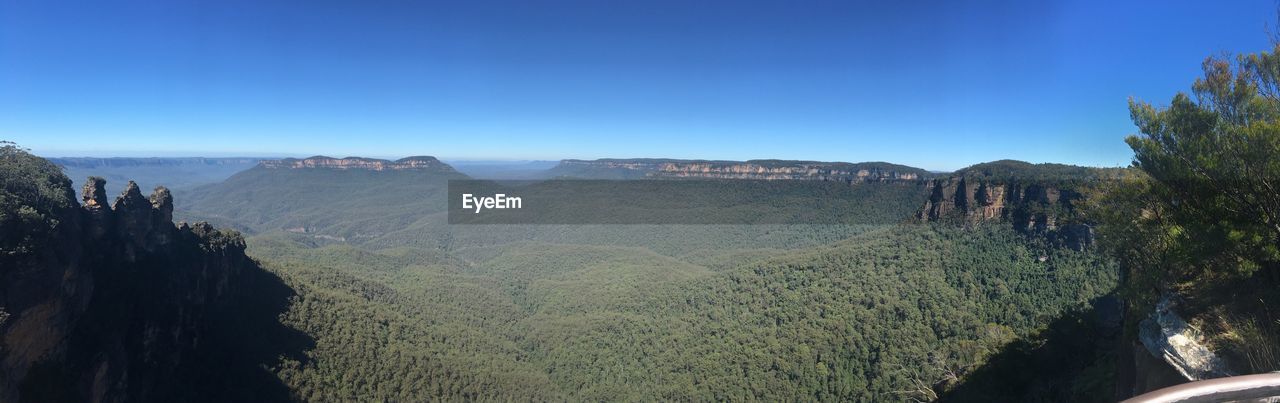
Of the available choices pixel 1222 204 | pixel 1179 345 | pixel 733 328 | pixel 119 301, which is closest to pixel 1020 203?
pixel 733 328

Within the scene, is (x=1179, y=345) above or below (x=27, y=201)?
below

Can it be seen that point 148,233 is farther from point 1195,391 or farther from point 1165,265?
point 1165,265

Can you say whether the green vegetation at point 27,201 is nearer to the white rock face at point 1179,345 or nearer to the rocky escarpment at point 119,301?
the rocky escarpment at point 119,301

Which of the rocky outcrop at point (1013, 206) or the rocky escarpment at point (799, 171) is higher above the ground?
the rocky escarpment at point (799, 171)

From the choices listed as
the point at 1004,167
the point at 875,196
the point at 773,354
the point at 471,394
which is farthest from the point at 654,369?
the point at 875,196

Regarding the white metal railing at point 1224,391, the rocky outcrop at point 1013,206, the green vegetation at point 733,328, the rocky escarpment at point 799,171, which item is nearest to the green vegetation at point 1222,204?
the white metal railing at point 1224,391

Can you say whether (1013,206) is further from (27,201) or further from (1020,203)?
(27,201)
